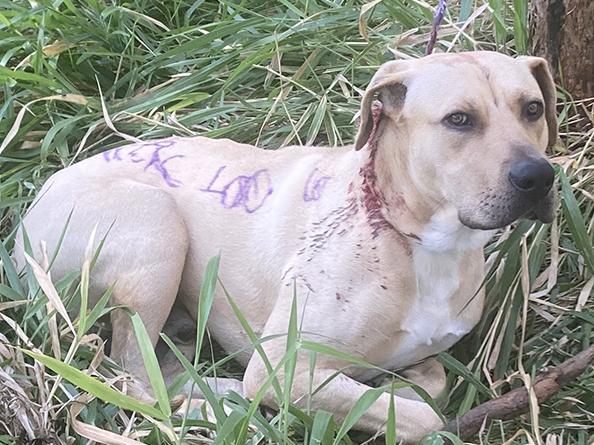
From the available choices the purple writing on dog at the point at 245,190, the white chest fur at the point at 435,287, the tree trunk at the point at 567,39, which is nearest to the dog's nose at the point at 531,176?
the white chest fur at the point at 435,287

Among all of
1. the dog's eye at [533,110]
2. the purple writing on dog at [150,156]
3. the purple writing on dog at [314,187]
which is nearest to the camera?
the dog's eye at [533,110]

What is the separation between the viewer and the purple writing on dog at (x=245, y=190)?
310 centimetres

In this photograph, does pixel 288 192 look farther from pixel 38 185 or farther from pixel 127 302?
pixel 38 185

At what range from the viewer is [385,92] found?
2707 millimetres

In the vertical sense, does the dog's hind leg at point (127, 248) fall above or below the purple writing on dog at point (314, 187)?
below

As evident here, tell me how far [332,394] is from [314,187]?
23.5 inches

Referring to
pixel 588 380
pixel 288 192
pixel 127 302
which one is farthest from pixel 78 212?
pixel 588 380

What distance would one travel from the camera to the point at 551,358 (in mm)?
3051

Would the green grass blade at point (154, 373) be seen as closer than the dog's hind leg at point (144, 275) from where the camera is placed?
Yes

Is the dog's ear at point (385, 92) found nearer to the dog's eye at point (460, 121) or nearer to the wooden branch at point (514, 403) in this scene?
the dog's eye at point (460, 121)

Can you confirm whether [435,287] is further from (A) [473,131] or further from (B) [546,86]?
(B) [546,86]

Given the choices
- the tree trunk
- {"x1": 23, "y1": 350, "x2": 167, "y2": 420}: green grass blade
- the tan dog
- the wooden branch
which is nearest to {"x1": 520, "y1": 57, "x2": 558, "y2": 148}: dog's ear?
the tan dog

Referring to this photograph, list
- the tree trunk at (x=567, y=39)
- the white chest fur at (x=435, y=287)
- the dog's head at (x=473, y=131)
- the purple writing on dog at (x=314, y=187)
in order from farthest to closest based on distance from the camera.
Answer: the tree trunk at (x=567, y=39)
the purple writing on dog at (x=314, y=187)
the white chest fur at (x=435, y=287)
the dog's head at (x=473, y=131)

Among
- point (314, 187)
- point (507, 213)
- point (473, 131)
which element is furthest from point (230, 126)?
point (507, 213)
